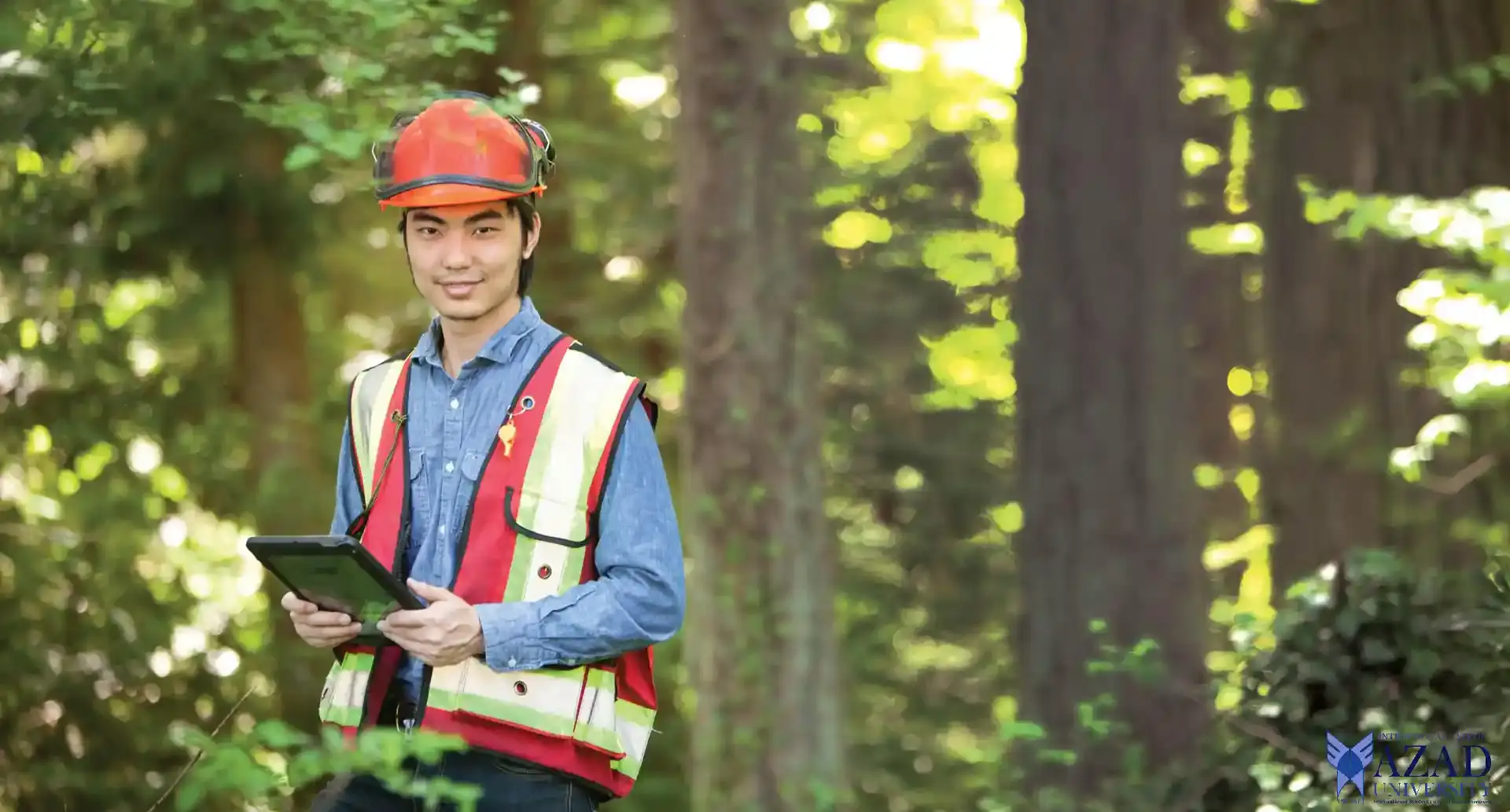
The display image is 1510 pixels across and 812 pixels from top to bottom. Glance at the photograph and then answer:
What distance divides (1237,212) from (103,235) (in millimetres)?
10586

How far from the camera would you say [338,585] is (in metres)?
2.81

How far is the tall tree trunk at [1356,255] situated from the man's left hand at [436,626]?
548 cm

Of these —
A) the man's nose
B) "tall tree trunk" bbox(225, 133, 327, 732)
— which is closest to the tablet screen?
the man's nose

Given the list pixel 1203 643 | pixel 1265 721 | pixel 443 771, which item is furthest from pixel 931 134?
pixel 443 771

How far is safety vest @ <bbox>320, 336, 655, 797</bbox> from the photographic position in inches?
112

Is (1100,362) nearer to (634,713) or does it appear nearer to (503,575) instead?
(634,713)

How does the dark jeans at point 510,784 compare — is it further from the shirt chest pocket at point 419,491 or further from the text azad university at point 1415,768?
the text azad university at point 1415,768

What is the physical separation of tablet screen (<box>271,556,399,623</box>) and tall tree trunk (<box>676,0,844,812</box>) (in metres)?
6.11

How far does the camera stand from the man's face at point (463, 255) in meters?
3.00

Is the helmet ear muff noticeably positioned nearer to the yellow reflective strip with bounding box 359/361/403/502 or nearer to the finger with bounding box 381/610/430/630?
the yellow reflective strip with bounding box 359/361/403/502

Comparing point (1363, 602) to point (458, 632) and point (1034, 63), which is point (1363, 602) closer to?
point (1034, 63)

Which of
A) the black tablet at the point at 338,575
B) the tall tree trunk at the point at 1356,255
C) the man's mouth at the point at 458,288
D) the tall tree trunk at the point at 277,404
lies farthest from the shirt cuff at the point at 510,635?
the tall tree trunk at the point at 1356,255

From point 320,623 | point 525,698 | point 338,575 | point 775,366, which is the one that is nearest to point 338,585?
point 338,575

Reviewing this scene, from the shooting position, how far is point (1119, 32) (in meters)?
7.27
